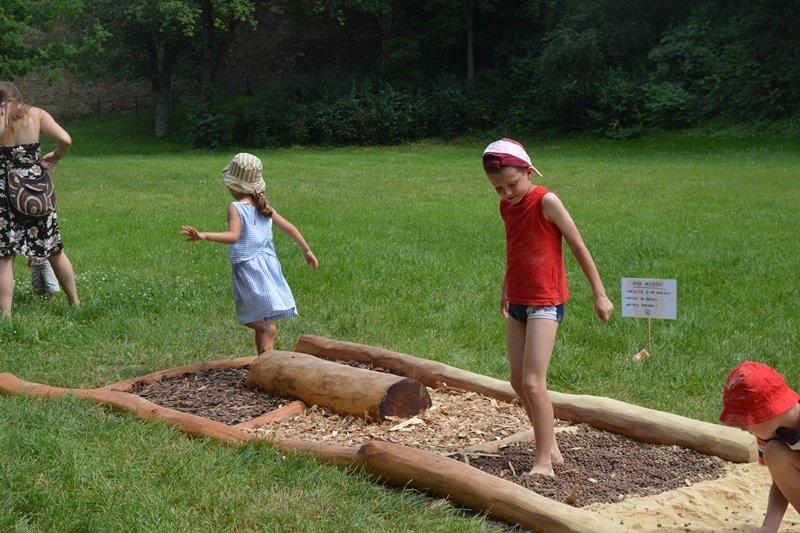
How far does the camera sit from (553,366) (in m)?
6.88

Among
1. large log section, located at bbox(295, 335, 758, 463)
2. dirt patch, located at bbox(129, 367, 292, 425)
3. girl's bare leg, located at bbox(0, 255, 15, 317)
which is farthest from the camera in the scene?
girl's bare leg, located at bbox(0, 255, 15, 317)

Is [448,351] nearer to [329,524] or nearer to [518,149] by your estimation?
[518,149]

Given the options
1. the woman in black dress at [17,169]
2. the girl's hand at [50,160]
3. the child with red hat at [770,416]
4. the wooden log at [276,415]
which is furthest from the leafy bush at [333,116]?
the child with red hat at [770,416]

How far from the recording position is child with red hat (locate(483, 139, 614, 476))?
15.4 ft

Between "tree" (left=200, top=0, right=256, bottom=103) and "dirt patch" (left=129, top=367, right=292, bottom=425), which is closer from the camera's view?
"dirt patch" (left=129, top=367, right=292, bottom=425)

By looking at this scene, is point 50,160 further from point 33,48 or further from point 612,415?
point 33,48

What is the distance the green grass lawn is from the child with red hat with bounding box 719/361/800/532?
3.81ft

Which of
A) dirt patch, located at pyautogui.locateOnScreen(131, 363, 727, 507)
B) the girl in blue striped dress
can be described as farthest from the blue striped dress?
dirt patch, located at pyautogui.locateOnScreen(131, 363, 727, 507)

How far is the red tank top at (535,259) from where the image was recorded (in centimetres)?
478

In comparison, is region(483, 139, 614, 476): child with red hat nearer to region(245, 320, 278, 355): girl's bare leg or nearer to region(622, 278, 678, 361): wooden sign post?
region(622, 278, 678, 361): wooden sign post

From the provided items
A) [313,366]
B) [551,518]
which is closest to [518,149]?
[551,518]

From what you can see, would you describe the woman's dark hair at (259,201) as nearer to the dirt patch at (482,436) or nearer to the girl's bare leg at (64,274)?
the dirt patch at (482,436)

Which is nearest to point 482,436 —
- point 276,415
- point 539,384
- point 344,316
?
point 539,384

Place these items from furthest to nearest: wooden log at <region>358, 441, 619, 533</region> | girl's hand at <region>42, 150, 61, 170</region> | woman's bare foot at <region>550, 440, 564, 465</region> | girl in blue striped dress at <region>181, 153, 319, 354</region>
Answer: girl's hand at <region>42, 150, 61, 170</region>
girl in blue striped dress at <region>181, 153, 319, 354</region>
woman's bare foot at <region>550, 440, 564, 465</region>
wooden log at <region>358, 441, 619, 533</region>
